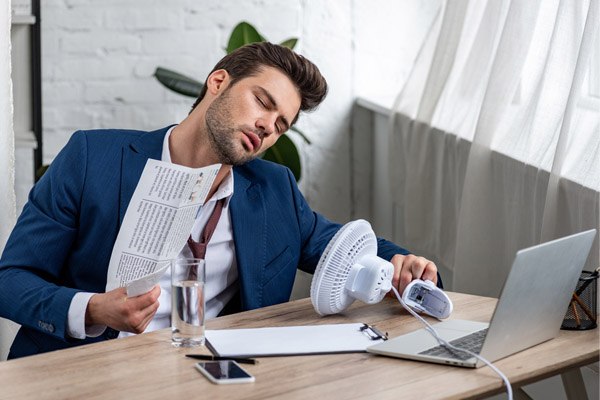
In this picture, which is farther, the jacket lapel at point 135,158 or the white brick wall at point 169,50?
the white brick wall at point 169,50

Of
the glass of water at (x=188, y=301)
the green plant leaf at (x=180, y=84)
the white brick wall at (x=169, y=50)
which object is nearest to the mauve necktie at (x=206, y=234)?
the glass of water at (x=188, y=301)

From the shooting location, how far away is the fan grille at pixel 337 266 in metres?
1.41

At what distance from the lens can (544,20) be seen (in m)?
1.91

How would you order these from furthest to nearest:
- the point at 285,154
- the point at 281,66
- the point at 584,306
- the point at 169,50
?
1. the point at 169,50
2. the point at 285,154
3. the point at 281,66
4. the point at 584,306

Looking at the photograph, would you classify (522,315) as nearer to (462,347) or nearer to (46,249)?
(462,347)

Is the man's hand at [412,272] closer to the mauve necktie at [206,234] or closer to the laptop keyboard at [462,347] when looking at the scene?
the laptop keyboard at [462,347]

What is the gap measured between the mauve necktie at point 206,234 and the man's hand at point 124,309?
1.01 feet

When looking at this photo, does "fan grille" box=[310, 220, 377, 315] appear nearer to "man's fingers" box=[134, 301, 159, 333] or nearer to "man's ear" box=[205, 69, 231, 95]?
"man's fingers" box=[134, 301, 159, 333]

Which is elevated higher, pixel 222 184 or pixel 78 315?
pixel 222 184

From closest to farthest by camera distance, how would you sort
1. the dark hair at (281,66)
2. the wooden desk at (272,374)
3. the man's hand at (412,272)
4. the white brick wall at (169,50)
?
the wooden desk at (272,374) < the man's hand at (412,272) < the dark hair at (281,66) < the white brick wall at (169,50)

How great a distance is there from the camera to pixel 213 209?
5.75ft

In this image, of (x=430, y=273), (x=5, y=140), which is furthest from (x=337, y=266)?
(x=5, y=140)

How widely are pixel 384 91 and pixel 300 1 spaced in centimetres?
55

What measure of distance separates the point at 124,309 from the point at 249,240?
451 mm
